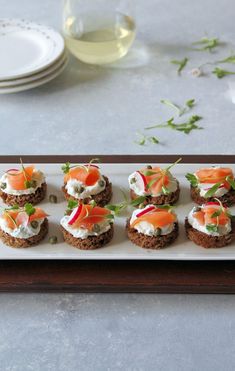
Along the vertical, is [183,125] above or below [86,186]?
below

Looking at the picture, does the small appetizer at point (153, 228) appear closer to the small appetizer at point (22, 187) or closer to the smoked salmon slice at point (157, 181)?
the smoked salmon slice at point (157, 181)

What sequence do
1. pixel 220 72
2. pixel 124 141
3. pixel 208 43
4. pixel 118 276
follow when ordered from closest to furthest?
1. pixel 118 276
2. pixel 124 141
3. pixel 220 72
4. pixel 208 43

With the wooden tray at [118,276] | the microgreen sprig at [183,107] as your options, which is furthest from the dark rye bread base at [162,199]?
the microgreen sprig at [183,107]

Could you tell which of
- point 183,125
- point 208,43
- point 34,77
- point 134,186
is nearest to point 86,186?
point 134,186

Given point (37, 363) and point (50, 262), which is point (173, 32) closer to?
point (50, 262)

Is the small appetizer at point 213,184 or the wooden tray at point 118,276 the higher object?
the small appetizer at point 213,184

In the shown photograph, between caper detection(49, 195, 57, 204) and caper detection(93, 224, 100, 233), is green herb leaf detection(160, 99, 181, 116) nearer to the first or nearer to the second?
caper detection(49, 195, 57, 204)

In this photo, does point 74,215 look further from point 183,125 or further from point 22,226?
point 183,125
